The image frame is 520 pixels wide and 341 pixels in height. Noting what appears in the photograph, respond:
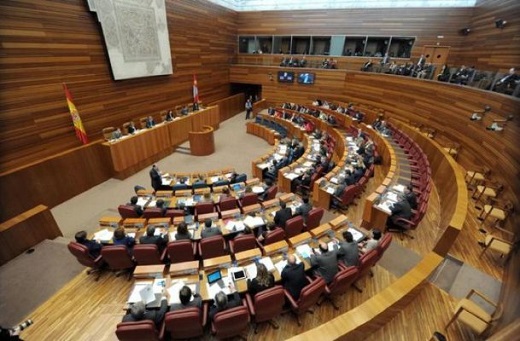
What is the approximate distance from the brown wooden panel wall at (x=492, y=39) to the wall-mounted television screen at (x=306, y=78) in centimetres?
636

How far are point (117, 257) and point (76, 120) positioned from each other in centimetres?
510

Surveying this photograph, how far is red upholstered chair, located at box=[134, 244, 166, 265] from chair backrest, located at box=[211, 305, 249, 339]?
1545 mm

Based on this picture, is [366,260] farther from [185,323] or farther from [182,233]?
[182,233]

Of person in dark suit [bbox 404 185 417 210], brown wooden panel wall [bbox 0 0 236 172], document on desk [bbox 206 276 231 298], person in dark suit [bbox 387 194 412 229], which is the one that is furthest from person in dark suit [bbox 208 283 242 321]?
brown wooden panel wall [bbox 0 0 236 172]

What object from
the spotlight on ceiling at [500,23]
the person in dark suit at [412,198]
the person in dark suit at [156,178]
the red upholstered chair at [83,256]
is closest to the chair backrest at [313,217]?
the person in dark suit at [412,198]

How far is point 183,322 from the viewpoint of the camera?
258 cm

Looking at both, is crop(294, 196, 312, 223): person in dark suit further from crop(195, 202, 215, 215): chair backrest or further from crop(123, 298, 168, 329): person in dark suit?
crop(123, 298, 168, 329): person in dark suit

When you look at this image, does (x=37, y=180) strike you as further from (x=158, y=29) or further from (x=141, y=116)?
(x=158, y=29)

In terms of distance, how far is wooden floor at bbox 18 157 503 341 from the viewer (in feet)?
8.56

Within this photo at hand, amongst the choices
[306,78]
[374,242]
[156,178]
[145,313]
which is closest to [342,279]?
[374,242]

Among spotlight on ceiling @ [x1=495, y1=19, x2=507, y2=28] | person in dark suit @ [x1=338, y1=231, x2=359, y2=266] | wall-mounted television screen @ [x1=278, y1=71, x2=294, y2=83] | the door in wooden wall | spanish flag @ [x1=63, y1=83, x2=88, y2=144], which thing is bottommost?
person in dark suit @ [x1=338, y1=231, x2=359, y2=266]

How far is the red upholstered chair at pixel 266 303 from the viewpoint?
8.91 feet

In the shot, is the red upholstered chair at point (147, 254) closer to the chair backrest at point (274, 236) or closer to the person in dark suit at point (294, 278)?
the chair backrest at point (274, 236)

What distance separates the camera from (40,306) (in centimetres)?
352
